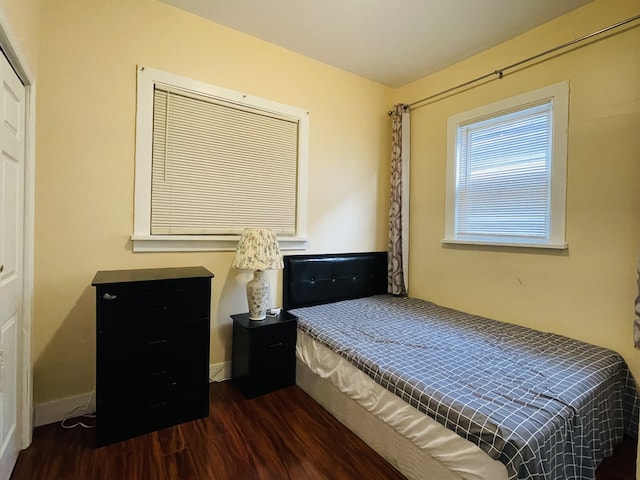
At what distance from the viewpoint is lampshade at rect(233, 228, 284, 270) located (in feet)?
7.37

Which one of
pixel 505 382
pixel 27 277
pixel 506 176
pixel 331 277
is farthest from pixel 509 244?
pixel 27 277

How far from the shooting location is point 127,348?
1.77 m

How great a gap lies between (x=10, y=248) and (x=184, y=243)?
950mm

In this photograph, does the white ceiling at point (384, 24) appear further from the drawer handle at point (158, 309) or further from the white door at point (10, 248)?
the drawer handle at point (158, 309)

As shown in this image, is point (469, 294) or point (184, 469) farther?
point (469, 294)

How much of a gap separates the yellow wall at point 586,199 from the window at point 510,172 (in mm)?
76

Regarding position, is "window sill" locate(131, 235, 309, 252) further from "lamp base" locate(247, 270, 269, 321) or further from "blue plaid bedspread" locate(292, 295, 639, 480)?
"blue plaid bedspread" locate(292, 295, 639, 480)

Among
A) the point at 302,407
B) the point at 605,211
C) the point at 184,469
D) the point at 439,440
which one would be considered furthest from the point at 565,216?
the point at 184,469

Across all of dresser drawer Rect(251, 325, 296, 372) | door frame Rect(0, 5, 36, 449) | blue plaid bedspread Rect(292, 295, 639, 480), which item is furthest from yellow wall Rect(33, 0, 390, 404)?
blue plaid bedspread Rect(292, 295, 639, 480)

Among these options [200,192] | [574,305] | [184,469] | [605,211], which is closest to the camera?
[184,469]

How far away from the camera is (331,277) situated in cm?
303

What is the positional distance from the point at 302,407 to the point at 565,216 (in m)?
2.24

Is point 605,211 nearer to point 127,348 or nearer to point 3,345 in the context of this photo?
point 127,348

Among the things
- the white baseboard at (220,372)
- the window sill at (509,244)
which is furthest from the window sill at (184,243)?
the window sill at (509,244)
